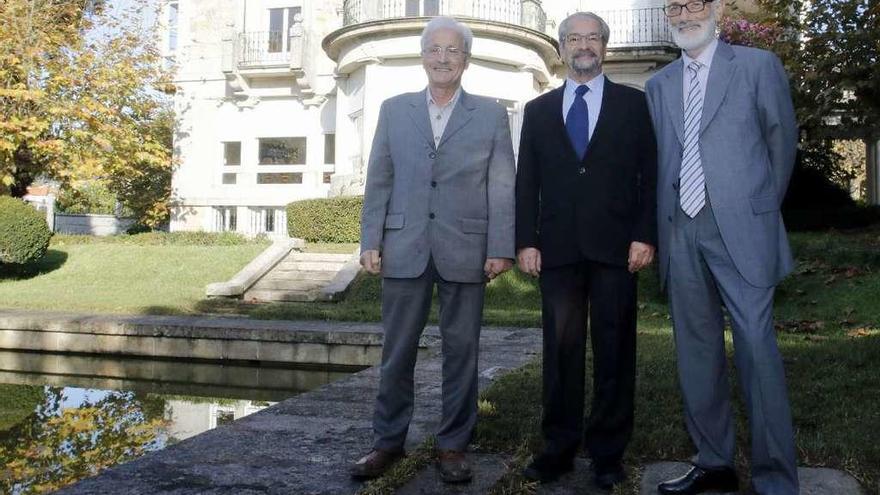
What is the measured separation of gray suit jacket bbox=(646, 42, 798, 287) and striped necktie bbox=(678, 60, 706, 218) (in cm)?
3

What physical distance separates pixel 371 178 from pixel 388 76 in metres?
13.7

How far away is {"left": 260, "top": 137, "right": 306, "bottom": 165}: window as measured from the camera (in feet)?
67.8

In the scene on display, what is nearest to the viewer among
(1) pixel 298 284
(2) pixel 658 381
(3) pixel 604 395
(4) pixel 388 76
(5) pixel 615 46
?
(3) pixel 604 395

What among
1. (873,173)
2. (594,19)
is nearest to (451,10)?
(873,173)

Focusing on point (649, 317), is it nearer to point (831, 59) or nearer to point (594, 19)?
point (831, 59)

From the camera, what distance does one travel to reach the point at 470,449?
339 cm

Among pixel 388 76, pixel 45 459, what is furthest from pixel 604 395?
pixel 388 76

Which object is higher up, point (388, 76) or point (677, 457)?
point (388, 76)

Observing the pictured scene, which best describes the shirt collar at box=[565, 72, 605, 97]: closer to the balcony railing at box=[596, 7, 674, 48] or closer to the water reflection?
the water reflection

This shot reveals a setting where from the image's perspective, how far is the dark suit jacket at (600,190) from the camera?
2980 mm

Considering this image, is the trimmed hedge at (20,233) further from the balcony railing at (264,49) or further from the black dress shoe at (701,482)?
the black dress shoe at (701,482)

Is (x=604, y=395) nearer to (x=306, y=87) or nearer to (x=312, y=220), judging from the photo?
(x=312, y=220)

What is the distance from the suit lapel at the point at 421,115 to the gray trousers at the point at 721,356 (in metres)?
1.08

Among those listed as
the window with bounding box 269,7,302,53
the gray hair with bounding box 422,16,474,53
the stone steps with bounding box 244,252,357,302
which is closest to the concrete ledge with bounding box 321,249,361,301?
the stone steps with bounding box 244,252,357,302
